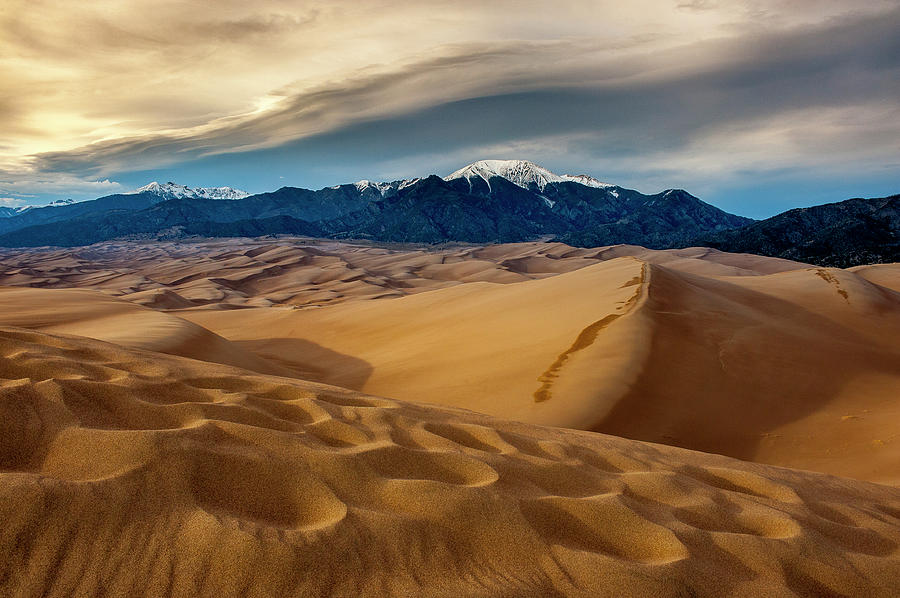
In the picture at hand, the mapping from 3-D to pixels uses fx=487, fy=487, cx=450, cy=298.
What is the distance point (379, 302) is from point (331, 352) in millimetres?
8107

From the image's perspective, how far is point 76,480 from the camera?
2.27 meters

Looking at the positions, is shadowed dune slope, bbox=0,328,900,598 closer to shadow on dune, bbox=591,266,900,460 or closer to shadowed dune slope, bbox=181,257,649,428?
shadow on dune, bbox=591,266,900,460

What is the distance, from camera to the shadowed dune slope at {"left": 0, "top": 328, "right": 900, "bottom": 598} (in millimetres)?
1915

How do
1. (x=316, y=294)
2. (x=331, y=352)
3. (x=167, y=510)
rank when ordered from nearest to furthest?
(x=167, y=510) → (x=331, y=352) → (x=316, y=294)

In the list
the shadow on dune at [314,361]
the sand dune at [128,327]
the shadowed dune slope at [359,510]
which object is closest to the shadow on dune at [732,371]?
the shadowed dune slope at [359,510]

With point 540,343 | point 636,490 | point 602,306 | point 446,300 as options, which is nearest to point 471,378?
point 540,343

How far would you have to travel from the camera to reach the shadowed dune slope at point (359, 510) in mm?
1915

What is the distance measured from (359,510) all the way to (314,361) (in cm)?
1311

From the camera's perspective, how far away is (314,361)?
48.9 feet

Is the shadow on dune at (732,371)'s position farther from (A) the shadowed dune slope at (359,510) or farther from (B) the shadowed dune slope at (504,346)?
(A) the shadowed dune slope at (359,510)

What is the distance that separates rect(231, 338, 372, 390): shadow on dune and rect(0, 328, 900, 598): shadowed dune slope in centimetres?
724

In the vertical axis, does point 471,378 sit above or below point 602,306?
below

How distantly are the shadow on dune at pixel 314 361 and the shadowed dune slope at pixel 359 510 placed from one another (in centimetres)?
724

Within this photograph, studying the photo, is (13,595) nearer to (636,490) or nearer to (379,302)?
(636,490)
